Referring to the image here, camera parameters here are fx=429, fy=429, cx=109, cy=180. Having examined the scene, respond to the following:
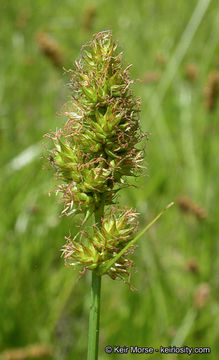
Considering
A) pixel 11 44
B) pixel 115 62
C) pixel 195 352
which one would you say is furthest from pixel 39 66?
pixel 115 62

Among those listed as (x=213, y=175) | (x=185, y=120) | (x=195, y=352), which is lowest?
(x=195, y=352)

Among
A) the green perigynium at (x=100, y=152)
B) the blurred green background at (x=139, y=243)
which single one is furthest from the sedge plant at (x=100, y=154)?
the blurred green background at (x=139, y=243)

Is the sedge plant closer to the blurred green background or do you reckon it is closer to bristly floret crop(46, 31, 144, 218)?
bristly floret crop(46, 31, 144, 218)

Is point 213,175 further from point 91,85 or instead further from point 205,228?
point 91,85

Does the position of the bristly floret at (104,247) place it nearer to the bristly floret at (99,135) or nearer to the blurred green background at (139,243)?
the bristly floret at (99,135)

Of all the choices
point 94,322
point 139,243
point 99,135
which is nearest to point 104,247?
point 94,322

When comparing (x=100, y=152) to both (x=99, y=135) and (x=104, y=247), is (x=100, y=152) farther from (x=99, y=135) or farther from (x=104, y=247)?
(x=104, y=247)
